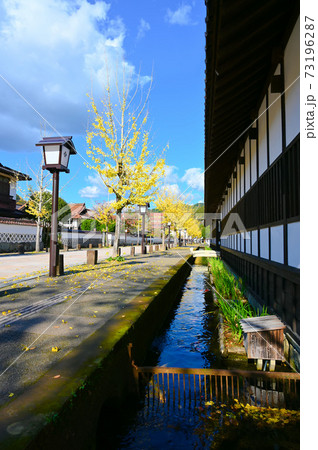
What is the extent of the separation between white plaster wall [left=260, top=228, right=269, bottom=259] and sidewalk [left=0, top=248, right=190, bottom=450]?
226cm

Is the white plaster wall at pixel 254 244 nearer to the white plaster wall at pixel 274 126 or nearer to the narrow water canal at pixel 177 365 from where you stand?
the narrow water canal at pixel 177 365

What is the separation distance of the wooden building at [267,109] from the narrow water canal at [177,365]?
1297mm

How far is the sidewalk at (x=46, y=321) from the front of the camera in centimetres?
238

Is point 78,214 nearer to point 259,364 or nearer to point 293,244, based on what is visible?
point 293,244

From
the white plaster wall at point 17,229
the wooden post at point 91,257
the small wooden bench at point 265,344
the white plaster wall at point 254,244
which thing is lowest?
the small wooden bench at point 265,344

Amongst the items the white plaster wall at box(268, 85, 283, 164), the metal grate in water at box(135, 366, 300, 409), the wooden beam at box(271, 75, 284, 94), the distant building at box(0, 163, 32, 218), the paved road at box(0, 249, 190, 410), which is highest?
the distant building at box(0, 163, 32, 218)

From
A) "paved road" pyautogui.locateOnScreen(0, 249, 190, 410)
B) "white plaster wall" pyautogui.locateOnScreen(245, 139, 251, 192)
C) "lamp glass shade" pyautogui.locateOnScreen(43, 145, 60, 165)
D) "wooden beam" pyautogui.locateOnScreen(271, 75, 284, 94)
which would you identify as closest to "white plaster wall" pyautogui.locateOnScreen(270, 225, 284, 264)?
"wooden beam" pyautogui.locateOnScreen(271, 75, 284, 94)

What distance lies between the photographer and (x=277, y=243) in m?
4.70

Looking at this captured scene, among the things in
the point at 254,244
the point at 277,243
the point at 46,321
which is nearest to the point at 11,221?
the point at 254,244

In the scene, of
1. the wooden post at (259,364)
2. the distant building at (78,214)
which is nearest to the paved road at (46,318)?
the wooden post at (259,364)

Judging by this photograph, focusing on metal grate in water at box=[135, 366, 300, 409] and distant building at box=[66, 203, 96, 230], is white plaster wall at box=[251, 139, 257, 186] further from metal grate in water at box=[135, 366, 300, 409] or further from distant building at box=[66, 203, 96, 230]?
distant building at box=[66, 203, 96, 230]

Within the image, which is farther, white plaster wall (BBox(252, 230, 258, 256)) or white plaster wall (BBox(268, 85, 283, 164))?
white plaster wall (BBox(252, 230, 258, 256))

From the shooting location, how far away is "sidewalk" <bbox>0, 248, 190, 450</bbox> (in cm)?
238

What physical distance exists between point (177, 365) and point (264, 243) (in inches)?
112
